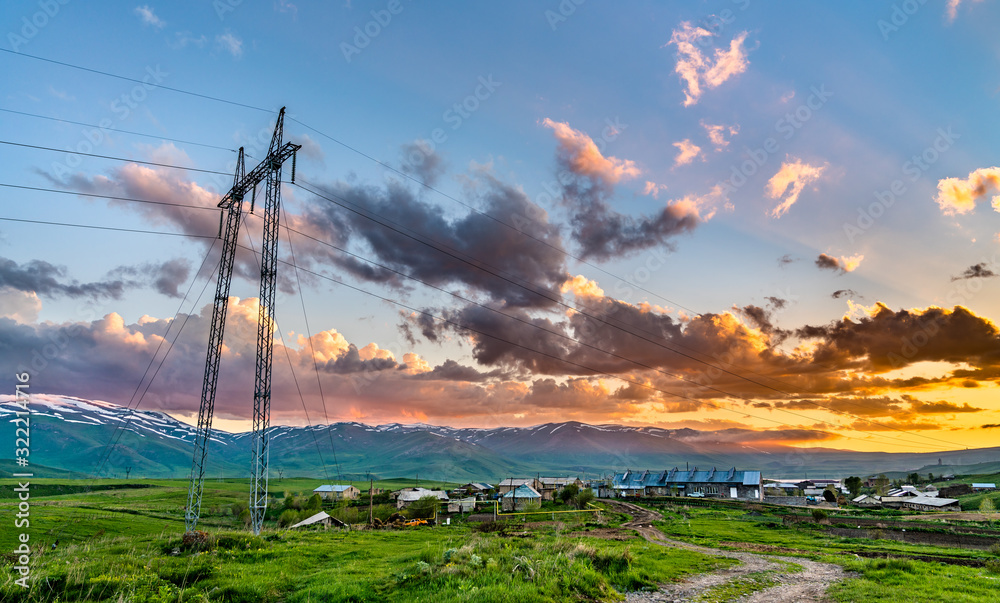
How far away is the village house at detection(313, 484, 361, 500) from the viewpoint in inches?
6137

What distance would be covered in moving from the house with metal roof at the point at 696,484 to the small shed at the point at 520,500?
197ft

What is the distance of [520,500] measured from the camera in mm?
114938

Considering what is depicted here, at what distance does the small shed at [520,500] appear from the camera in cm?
11094

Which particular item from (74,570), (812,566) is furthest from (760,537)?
(74,570)

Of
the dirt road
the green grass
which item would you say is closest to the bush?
the dirt road

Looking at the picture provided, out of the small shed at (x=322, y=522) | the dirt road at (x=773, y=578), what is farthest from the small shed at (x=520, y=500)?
the dirt road at (x=773, y=578)

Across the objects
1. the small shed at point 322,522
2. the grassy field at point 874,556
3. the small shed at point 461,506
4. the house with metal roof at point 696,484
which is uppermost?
the grassy field at point 874,556

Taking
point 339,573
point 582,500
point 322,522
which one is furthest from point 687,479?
point 339,573

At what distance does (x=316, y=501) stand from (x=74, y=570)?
99.9 meters

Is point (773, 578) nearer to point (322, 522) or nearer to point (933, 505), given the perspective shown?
point (322, 522)

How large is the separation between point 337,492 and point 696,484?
12522cm

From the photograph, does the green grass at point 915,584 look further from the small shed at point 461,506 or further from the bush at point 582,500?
the small shed at point 461,506

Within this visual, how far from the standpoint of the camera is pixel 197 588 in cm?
2148

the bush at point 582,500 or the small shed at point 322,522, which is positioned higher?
the small shed at point 322,522
